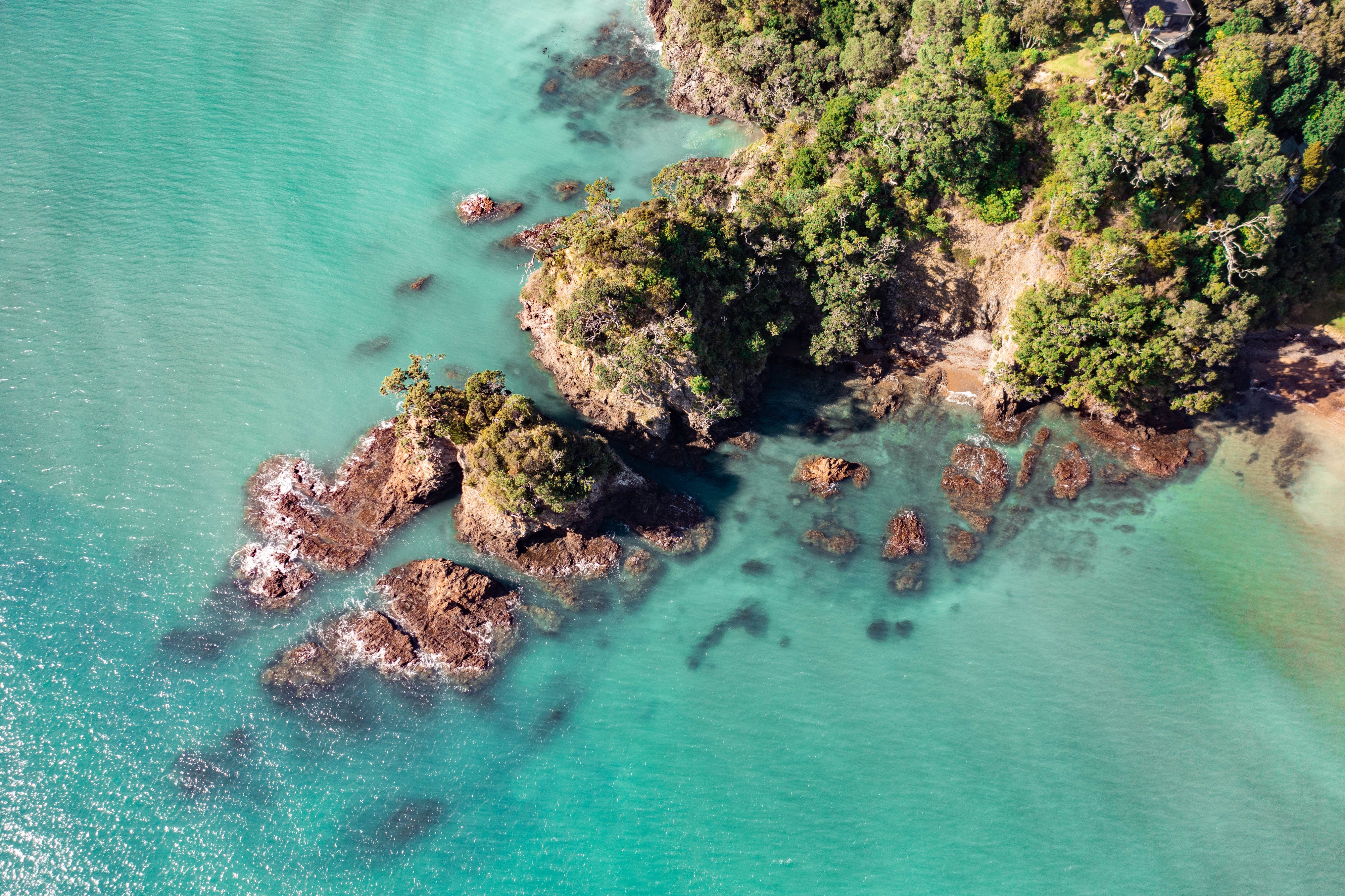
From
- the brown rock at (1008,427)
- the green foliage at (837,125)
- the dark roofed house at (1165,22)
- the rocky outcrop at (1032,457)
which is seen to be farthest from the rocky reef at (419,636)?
the dark roofed house at (1165,22)

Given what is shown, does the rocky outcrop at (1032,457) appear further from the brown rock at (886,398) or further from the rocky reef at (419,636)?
the rocky reef at (419,636)

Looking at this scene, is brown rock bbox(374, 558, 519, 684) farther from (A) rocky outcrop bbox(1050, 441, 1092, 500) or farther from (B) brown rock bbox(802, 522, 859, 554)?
(A) rocky outcrop bbox(1050, 441, 1092, 500)

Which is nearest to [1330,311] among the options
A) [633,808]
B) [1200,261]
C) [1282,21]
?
[1200,261]

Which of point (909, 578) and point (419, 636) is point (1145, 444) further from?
point (419, 636)

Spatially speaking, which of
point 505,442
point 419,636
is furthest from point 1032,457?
point 419,636

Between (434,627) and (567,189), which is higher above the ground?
(567,189)
